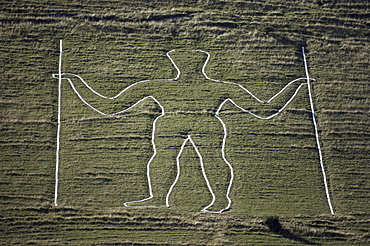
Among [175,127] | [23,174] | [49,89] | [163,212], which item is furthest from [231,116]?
[23,174]

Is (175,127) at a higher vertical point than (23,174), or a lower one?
higher

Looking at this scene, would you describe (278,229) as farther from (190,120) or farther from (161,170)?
(190,120)

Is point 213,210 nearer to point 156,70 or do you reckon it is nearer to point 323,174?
point 323,174

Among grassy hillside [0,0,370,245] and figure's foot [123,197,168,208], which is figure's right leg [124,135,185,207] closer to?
figure's foot [123,197,168,208]

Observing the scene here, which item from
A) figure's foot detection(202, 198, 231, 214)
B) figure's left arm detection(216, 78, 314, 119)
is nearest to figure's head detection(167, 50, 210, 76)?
figure's left arm detection(216, 78, 314, 119)

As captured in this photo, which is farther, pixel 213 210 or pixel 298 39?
pixel 298 39

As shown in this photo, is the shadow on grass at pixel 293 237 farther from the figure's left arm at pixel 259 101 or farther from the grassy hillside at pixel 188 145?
the figure's left arm at pixel 259 101
